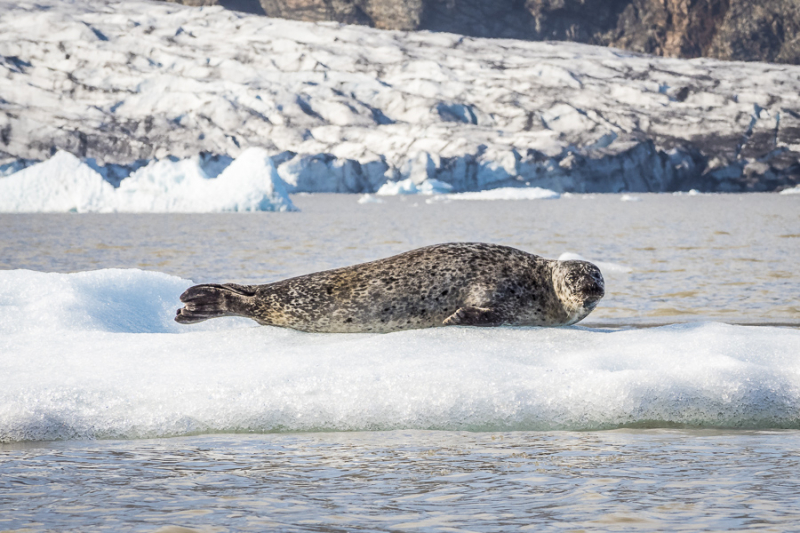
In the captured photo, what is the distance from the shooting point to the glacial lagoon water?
81.8 inches

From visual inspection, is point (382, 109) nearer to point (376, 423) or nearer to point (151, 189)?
point (151, 189)

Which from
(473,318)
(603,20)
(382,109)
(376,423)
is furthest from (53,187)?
(603,20)

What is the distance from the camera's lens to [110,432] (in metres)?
2.96

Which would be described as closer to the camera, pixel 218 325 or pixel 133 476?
pixel 133 476

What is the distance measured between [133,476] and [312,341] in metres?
1.58

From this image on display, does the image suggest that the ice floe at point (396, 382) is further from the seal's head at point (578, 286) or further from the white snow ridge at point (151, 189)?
the white snow ridge at point (151, 189)

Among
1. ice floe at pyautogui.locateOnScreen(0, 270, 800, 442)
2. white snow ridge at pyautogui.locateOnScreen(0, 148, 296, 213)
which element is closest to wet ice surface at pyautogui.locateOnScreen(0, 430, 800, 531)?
ice floe at pyautogui.locateOnScreen(0, 270, 800, 442)

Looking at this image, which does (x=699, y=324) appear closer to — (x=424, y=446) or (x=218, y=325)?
(x=424, y=446)

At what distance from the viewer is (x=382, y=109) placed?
146ft

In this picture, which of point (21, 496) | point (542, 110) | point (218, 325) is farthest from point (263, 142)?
point (21, 496)

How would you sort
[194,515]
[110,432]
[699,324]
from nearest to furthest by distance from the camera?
1. [194,515]
2. [110,432]
3. [699,324]

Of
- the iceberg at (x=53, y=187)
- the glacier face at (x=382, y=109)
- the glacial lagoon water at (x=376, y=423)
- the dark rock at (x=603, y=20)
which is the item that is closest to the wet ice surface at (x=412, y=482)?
the glacial lagoon water at (x=376, y=423)

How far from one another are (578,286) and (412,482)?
2155 millimetres

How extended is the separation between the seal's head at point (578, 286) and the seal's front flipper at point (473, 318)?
41 centimetres
